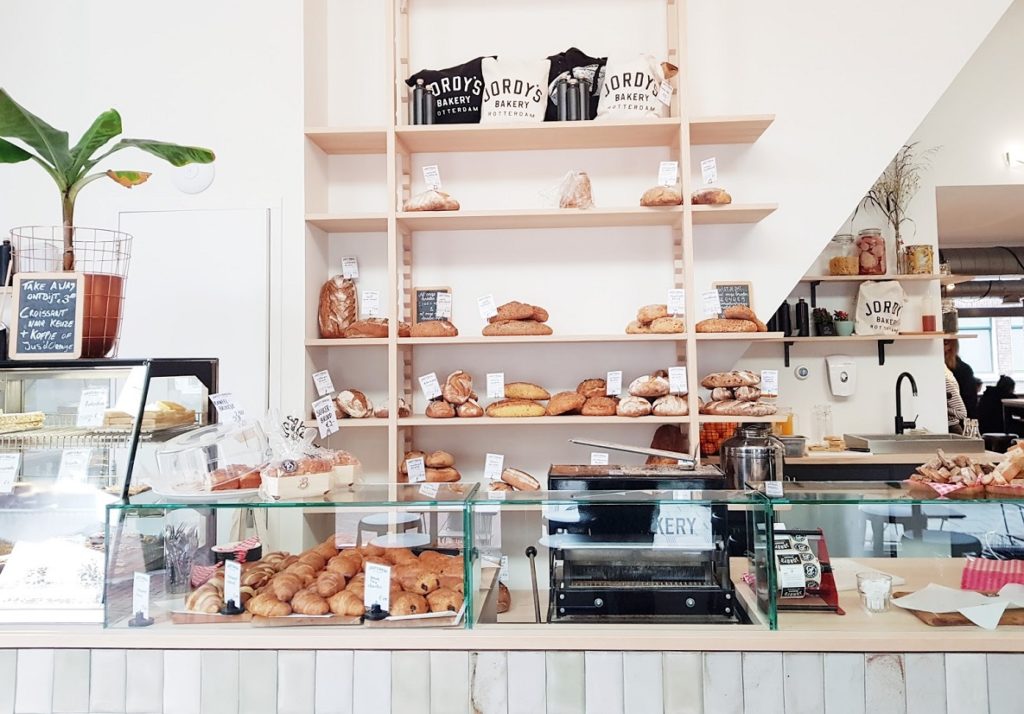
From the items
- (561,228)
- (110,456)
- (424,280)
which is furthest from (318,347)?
(110,456)

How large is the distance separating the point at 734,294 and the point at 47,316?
8.20ft

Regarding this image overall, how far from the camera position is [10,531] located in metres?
1.63

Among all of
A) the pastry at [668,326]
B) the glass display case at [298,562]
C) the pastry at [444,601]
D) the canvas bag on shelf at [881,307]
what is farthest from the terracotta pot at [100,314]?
the canvas bag on shelf at [881,307]

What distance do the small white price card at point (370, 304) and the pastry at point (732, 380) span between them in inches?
56.7

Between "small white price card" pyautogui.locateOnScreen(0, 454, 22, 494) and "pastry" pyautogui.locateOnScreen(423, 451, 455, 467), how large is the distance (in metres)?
1.59

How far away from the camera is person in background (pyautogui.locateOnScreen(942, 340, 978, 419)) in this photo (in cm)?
584

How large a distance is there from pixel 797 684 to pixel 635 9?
2873mm

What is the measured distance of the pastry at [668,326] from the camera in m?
2.91

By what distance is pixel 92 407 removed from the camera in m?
1.69

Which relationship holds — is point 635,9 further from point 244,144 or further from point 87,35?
point 87,35

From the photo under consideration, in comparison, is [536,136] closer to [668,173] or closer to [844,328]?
[668,173]

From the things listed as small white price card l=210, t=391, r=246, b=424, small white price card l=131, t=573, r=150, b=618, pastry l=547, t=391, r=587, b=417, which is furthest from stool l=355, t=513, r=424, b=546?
pastry l=547, t=391, r=587, b=417

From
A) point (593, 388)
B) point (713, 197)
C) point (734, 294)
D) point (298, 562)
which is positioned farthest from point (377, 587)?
point (734, 294)

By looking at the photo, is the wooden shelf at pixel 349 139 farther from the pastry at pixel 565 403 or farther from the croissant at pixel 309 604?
the croissant at pixel 309 604
